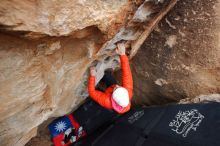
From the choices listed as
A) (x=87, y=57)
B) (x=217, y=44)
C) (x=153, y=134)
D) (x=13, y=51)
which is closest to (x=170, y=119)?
(x=153, y=134)

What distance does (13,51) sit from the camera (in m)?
1.34

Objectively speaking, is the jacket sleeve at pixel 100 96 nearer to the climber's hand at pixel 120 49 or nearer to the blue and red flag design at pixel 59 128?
the climber's hand at pixel 120 49

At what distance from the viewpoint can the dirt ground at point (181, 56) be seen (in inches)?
76.2

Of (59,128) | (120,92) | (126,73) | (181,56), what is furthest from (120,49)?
(59,128)

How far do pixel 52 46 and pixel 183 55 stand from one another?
3.62 feet

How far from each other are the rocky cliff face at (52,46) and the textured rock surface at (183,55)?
0.13m

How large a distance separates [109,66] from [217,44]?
2.89 ft

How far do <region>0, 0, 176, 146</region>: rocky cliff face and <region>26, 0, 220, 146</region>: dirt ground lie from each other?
13 cm

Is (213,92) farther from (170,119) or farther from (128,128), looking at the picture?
(128,128)

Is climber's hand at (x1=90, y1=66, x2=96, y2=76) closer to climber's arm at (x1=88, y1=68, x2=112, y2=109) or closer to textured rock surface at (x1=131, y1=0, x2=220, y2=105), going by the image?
climber's arm at (x1=88, y1=68, x2=112, y2=109)

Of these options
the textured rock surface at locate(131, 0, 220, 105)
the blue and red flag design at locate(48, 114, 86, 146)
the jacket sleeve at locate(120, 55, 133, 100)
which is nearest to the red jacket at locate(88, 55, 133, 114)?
the jacket sleeve at locate(120, 55, 133, 100)

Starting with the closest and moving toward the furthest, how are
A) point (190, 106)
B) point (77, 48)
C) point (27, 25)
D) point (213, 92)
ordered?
1. point (27, 25)
2. point (77, 48)
3. point (190, 106)
4. point (213, 92)

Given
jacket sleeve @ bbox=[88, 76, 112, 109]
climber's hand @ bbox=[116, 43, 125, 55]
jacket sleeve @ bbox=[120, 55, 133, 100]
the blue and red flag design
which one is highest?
climber's hand @ bbox=[116, 43, 125, 55]

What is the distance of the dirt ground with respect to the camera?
76.2 inches
